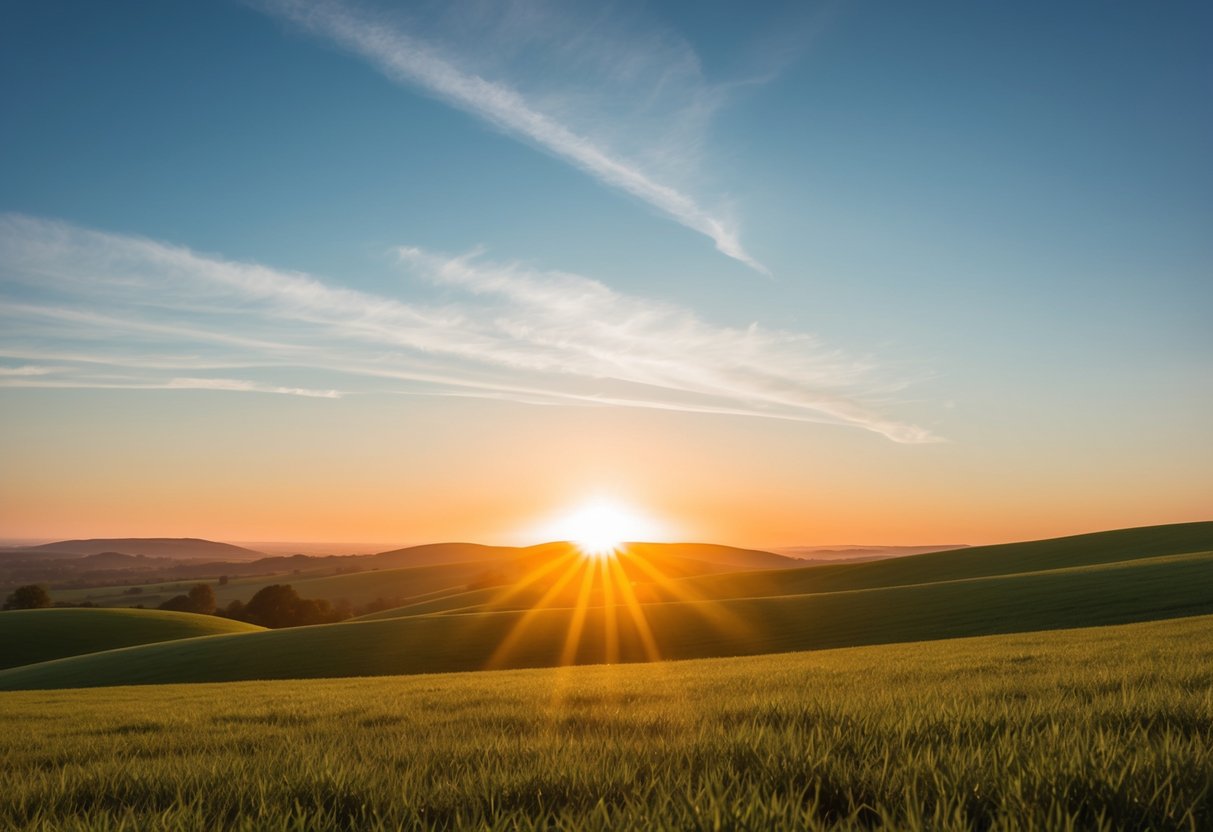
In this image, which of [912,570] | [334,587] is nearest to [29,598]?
[334,587]

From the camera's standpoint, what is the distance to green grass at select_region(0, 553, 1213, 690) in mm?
33438

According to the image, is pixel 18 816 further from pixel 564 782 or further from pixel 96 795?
pixel 564 782

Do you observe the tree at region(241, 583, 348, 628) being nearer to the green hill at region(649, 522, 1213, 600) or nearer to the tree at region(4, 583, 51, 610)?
the tree at region(4, 583, 51, 610)

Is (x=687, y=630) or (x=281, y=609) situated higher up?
(x=687, y=630)

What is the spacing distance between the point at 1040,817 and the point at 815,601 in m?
50.0

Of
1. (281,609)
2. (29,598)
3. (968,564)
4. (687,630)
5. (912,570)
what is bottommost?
(281,609)

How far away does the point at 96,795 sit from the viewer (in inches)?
121

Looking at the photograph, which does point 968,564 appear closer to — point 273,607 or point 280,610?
point 280,610

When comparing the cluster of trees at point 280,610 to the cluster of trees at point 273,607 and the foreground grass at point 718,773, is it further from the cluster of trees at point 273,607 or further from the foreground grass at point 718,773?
the foreground grass at point 718,773

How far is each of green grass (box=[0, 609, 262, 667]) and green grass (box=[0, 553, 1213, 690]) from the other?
21.9 m

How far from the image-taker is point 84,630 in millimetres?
66875

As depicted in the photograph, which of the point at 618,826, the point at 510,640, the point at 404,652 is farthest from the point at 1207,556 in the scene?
the point at 618,826

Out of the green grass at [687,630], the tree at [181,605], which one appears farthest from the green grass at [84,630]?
the tree at [181,605]

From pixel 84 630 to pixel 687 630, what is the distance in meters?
57.9
